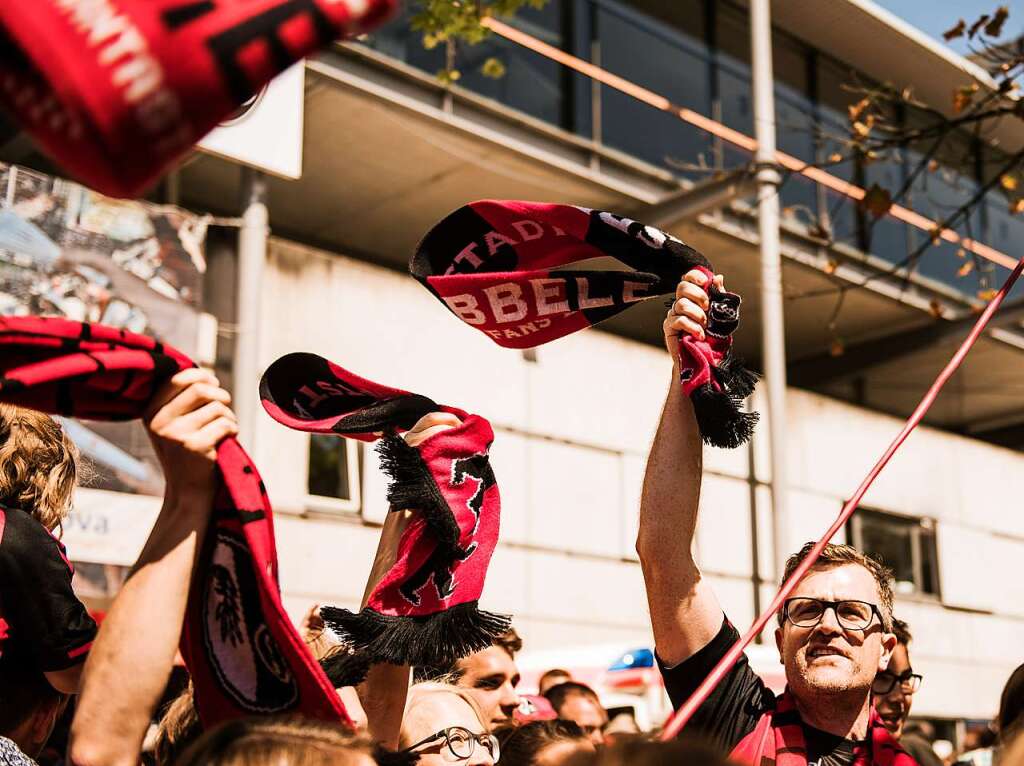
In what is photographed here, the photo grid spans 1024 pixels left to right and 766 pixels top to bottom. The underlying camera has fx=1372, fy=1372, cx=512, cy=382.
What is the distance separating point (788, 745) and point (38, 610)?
1587mm

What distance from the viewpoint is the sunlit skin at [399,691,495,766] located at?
10.5 ft

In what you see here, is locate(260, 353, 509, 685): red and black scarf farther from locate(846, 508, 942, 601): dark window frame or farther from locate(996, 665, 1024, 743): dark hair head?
locate(846, 508, 942, 601): dark window frame

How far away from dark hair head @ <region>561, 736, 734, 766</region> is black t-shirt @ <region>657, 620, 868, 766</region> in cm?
137

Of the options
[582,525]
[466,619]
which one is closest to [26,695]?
[466,619]

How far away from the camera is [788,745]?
2.98m

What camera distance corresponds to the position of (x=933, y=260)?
52.7ft

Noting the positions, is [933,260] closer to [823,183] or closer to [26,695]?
[823,183]

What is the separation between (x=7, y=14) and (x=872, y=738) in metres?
2.53

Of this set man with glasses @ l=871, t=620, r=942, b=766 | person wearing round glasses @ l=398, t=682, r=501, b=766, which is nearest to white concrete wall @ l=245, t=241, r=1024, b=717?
man with glasses @ l=871, t=620, r=942, b=766

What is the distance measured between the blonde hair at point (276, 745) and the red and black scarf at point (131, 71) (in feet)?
2.59

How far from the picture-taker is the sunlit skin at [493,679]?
4.45 m

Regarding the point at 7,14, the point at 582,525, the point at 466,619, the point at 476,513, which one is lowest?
the point at 466,619

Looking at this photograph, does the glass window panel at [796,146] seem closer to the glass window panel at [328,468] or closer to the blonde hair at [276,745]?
the glass window panel at [328,468]

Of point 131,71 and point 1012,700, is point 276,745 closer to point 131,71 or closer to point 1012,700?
point 131,71
